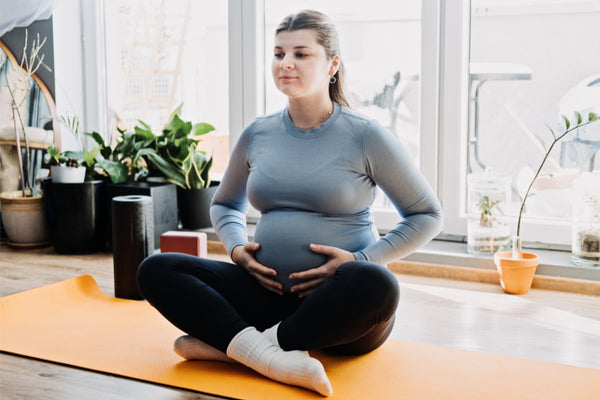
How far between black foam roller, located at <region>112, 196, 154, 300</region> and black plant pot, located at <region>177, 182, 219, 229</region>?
2.38 feet

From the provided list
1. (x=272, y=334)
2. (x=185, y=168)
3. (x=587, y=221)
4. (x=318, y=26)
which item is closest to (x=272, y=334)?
(x=272, y=334)

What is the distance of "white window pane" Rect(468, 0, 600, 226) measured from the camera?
8.66 feet

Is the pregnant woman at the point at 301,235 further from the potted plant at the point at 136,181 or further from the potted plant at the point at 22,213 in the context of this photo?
the potted plant at the point at 22,213

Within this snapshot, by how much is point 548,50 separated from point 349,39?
803 millimetres

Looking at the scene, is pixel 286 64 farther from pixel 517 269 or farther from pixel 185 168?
pixel 185 168

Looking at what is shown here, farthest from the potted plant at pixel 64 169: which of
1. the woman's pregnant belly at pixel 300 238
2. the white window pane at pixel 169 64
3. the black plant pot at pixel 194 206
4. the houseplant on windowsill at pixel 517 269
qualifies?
the houseplant on windowsill at pixel 517 269

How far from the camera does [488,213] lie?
2.68 metres

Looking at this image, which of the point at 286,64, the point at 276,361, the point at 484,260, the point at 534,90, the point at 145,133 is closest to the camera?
the point at 276,361

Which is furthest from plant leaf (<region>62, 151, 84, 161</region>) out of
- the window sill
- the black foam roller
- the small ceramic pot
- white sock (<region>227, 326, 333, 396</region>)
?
white sock (<region>227, 326, 333, 396</region>)

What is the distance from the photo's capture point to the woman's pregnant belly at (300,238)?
5.74ft

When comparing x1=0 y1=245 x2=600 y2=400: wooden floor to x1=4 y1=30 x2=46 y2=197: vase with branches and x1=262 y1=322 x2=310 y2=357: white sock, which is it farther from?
x1=4 y1=30 x2=46 y2=197: vase with branches

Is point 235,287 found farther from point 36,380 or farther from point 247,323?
point 36,380

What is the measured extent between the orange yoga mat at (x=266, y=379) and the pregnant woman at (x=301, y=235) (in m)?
0.06

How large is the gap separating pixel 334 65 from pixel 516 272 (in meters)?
1.03
